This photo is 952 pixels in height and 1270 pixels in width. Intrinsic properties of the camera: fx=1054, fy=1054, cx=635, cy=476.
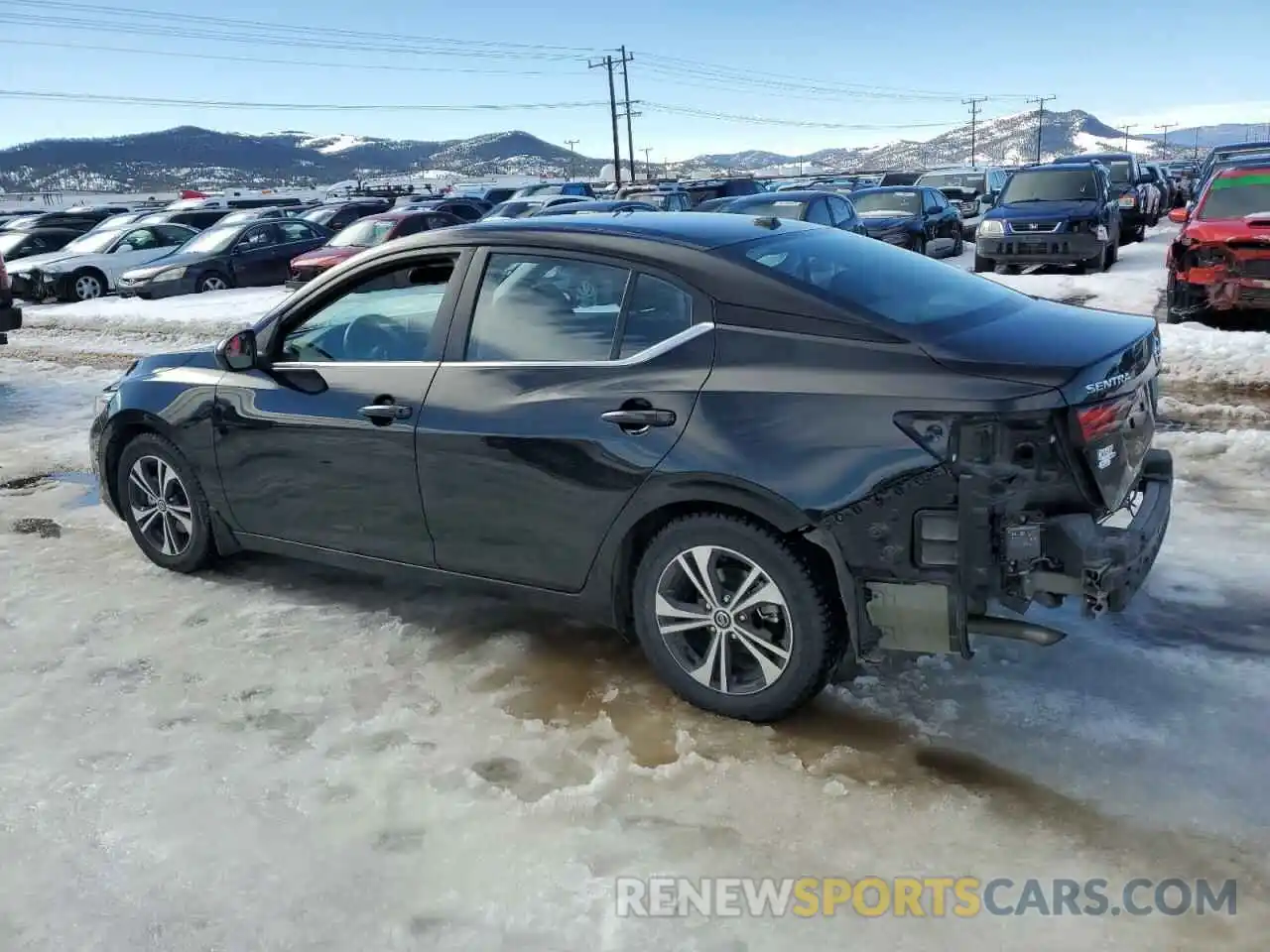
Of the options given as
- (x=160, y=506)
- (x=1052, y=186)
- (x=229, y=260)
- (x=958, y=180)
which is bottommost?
(x=160, y=506)

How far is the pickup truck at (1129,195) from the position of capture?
21688mm

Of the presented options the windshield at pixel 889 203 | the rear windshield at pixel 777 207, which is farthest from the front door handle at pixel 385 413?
the windshield at pixel 889 203

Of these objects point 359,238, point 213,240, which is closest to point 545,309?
point 359,238

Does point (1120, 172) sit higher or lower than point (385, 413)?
higher

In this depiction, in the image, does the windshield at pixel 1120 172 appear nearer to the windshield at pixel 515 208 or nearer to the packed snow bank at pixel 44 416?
the windshield at pixel 515 208

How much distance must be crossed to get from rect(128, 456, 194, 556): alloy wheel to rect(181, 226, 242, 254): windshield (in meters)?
16.0

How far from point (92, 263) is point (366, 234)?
627 cm

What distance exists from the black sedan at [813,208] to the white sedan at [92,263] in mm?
11992

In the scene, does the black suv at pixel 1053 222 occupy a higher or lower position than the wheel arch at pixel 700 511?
higher

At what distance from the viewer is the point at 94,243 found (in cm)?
2208

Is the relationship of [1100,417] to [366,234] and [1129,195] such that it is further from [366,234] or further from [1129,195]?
[1129,195]

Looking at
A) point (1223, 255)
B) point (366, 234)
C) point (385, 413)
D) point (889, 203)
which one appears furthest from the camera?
point (889, 203)

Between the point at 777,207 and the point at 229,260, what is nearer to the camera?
the point at 777,207

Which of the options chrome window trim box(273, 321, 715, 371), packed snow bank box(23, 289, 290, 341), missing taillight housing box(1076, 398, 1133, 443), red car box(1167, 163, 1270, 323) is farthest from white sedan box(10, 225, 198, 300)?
missing taillight housing box(1076, 398, 1133, 443)
